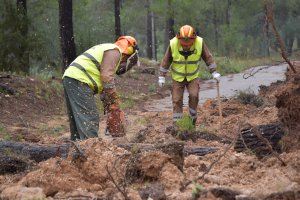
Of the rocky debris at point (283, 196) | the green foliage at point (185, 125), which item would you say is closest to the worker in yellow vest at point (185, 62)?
the green foliage at point (185, 125)

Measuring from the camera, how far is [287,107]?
21.0ft

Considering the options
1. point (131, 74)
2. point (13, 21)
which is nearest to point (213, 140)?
point (13, 21)

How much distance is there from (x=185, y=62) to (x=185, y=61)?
18 mm

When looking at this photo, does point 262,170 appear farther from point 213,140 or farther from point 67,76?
point 67,76

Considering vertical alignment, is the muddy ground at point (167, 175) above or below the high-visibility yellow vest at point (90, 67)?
below

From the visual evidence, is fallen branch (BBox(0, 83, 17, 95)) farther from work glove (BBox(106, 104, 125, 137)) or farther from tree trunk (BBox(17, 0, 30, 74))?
work glove (BBox(106, 104, 125, 137))

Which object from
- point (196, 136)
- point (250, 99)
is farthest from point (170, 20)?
point (196, 136)

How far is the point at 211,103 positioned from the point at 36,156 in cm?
836

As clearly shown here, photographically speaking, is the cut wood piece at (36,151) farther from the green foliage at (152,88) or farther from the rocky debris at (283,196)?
the green foliage at (152,88)

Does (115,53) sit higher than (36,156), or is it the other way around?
(115,53)

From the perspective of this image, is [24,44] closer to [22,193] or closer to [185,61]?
[185,61]

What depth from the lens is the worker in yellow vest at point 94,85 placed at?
26.3 ft

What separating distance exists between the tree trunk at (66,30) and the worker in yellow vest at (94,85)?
9.90 metres

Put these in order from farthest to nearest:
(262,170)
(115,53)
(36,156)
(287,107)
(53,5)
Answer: (53,5) → (115,53) → (36,156) → (287,107) → (262,170)
